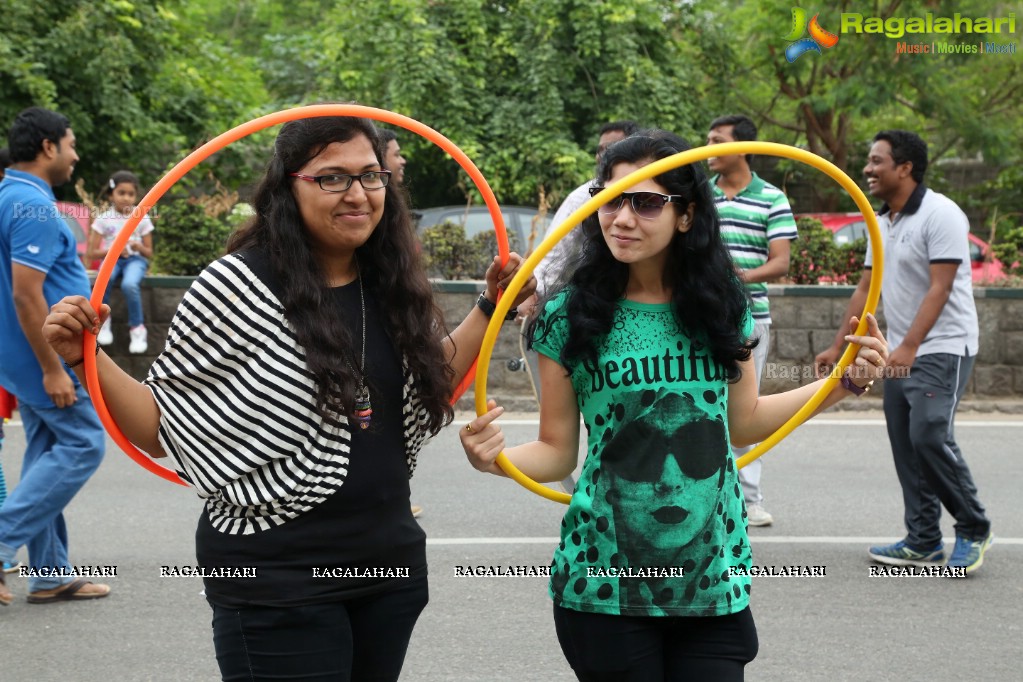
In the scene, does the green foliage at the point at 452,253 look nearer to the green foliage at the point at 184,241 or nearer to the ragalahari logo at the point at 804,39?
the green foliage at the point at 184,241

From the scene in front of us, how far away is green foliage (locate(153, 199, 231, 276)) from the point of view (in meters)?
11.6

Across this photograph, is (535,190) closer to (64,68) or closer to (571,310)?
(64,68)

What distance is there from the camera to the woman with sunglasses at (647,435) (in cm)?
278

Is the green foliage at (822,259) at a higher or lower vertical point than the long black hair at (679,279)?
lower

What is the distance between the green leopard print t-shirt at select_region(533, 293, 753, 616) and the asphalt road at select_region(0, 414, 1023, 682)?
6.65 feet

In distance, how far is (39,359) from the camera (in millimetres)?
5250

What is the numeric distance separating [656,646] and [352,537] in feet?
2.47

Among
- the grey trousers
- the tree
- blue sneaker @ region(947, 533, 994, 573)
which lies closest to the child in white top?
the grey trousers

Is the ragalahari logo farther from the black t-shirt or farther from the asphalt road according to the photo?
the black t-shirt

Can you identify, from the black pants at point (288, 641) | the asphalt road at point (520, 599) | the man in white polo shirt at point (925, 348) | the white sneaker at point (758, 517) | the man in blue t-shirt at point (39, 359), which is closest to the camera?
the black pants at point (288, 641)

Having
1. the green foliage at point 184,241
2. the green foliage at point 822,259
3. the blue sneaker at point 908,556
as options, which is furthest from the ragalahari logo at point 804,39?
the blue sneaker at point 908,556

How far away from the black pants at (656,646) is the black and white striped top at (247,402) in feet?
2.23

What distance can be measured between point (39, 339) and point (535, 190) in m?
12.5

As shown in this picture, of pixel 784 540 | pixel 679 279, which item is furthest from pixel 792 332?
pixel 679 279
